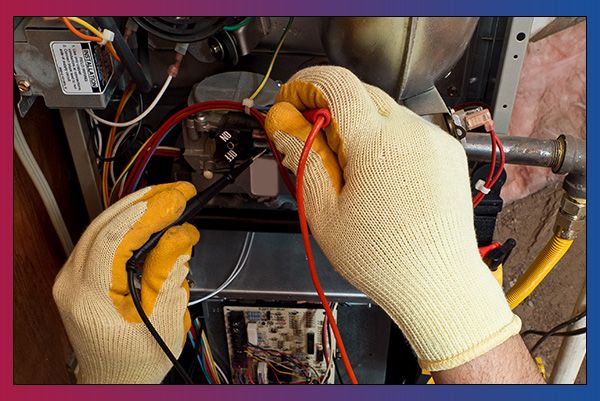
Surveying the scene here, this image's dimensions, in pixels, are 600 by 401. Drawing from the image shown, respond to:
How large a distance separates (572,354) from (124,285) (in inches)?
31.7

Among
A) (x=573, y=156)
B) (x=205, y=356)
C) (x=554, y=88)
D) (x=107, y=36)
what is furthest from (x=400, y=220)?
(x=554, y=88)

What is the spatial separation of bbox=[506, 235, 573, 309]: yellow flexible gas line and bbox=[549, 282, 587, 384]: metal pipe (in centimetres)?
14

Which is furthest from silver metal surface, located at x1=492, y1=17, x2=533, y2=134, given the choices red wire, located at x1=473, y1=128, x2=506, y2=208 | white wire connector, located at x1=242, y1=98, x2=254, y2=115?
white wire connector, located at x1=242, y1=98, x2=254, y2=115

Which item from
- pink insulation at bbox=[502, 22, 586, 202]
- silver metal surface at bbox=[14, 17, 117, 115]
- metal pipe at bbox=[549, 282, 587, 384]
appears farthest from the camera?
pink insulation at bbox=[502, 22, 586, 202]

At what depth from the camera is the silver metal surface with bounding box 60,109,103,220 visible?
95 centimetres

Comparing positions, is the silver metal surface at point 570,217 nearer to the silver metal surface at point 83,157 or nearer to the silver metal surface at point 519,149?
the silver metal surface at point 519,149

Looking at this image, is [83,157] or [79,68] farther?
[83,157]

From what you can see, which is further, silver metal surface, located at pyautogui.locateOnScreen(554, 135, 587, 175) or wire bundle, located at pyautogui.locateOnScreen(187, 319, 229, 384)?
wire bundle, located at pyautogui.locateOnScreen(187, 319, 229, 384)

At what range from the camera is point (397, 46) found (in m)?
0.74

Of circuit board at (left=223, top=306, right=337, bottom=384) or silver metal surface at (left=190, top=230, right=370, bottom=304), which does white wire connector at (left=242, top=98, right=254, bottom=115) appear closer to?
silver metal surface at (left=190, top=230, right=370, bottom=304)

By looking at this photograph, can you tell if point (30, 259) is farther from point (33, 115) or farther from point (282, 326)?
point (282, 326)

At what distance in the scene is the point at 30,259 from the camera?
984 millimetres

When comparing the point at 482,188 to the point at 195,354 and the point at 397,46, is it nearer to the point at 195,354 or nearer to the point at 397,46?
the point at 397,46

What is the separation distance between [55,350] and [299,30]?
31.3 inches
